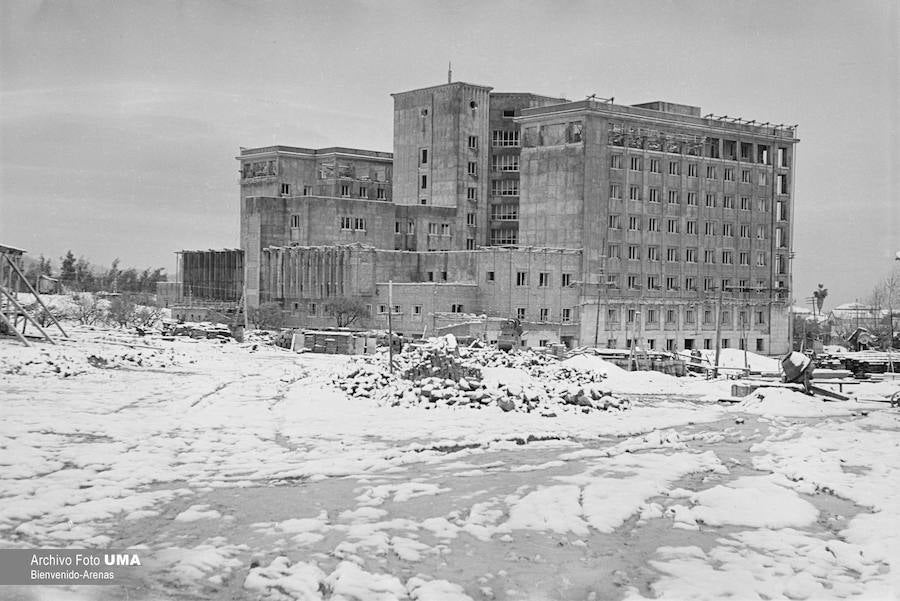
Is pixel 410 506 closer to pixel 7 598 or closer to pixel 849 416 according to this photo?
pixel 7 598

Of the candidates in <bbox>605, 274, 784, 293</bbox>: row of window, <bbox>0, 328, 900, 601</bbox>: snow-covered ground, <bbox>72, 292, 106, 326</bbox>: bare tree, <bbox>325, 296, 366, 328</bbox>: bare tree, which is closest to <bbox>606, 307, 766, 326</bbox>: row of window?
<bbox>605, 274, 784, 293</bbox>: row of window

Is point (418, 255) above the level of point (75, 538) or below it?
above

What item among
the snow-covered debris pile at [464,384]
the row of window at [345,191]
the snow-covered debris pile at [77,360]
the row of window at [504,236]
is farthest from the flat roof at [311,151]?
the snow-covered debris pile at [464,384]

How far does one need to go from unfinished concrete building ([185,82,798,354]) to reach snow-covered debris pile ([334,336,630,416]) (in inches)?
1259

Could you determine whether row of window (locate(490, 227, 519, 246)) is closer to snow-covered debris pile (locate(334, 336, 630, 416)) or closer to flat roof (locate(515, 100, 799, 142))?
flat roof (locate(515, 100, 799, 142))

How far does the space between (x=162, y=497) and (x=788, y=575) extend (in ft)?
28.9

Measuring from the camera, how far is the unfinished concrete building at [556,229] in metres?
65.6

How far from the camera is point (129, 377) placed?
97.1ft

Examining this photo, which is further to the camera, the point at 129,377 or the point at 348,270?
the point at 348,270

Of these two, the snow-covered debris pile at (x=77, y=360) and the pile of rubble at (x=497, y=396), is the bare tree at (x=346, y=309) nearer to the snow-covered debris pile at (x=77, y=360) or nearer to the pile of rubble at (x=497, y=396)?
the snow-covered debris pile at (x=77, y=360)

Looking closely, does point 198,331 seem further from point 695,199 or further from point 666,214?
point 695,199

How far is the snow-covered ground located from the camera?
1109cm

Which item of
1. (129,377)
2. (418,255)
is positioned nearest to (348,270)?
(418,255)

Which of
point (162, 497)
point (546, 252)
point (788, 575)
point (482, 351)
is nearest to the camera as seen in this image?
point (788, 575)
